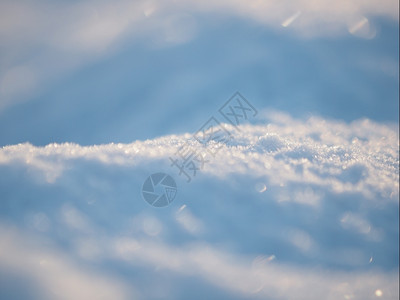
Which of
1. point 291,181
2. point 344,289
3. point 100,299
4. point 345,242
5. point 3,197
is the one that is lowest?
point 344,289

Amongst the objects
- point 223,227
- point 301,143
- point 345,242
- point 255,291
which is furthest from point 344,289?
point 301,143

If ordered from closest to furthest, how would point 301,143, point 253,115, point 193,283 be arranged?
point 193,283, point 301,143, point 253,115

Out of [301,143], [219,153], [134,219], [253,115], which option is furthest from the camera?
[253,115]

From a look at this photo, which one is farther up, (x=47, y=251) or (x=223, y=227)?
(x=47, y=251)

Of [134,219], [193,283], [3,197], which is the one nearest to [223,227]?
[193,283]

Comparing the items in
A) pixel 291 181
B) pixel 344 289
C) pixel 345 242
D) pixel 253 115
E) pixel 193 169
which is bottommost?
pixel 344 289

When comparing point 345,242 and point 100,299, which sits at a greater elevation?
point 100,299

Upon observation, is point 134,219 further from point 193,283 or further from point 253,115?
point 253,115

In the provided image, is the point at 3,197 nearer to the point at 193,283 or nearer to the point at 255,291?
the point at 193,283

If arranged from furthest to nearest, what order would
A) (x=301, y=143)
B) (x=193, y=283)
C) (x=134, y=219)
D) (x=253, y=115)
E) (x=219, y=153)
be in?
(x=253, y=115)
(x=301, y=143)
(x=219, y=153)
(x=134, y=219)
(x=193, y=283)

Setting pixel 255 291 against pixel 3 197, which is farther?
pixel 3 197
